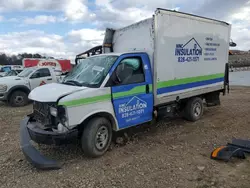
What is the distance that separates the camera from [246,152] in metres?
4.48

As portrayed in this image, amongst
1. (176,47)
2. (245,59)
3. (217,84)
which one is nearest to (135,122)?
(176,47)

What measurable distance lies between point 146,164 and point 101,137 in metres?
1.04

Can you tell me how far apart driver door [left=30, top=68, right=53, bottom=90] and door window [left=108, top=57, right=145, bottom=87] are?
732cm

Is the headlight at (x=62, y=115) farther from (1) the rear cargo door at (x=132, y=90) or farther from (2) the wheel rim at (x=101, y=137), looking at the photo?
(1) the rear cargo door at (x=132, y=90)

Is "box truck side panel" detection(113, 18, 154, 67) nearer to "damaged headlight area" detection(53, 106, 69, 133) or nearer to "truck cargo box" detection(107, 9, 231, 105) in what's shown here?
"truck cargo box" detection(107, 9, 231, 105)

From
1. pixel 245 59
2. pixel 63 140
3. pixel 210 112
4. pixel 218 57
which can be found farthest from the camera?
pixel 245 59

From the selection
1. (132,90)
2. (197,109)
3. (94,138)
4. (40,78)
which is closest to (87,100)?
(94,138)

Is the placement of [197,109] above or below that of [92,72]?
below

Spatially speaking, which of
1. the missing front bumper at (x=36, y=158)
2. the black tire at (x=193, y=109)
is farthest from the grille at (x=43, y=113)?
the black tire at (x=193, y=109)

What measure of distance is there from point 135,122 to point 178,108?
2.48 m

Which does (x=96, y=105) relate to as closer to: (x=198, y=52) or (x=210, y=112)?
(x=198, y=52)

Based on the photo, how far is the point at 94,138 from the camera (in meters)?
4.28

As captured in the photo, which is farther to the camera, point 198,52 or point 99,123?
point 198,52

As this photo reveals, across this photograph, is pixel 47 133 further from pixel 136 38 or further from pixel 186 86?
pixel 186 86
